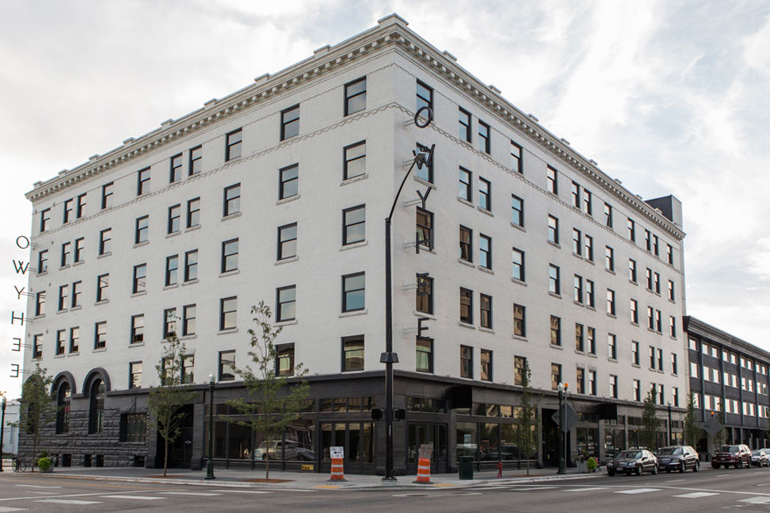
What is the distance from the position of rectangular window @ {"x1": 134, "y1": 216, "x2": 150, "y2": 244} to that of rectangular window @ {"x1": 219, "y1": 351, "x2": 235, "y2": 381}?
11.3 meters

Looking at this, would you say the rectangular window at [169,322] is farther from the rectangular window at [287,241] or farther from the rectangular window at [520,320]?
the rectangular window at [520,320]

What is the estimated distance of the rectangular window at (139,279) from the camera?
47719mm

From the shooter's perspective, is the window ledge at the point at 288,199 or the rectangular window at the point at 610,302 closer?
the window ledge at the point at 288,199

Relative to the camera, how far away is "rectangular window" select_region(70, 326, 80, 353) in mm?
51987

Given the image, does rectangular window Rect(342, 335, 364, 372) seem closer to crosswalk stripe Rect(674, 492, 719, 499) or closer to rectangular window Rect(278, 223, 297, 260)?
rectangular window Rect(278, 223, 297, 260)

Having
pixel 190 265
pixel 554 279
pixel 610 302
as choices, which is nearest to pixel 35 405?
pixel 190 265

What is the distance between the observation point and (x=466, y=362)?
38.9 metres

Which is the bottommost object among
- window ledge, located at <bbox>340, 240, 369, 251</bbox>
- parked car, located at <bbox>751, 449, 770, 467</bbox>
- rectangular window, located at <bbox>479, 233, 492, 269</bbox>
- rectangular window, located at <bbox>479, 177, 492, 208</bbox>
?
parked car, located at <bbox>751, 449, 770, 467</bbox>

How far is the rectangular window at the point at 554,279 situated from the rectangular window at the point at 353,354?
16.9 m

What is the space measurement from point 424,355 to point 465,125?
13274 millimetres

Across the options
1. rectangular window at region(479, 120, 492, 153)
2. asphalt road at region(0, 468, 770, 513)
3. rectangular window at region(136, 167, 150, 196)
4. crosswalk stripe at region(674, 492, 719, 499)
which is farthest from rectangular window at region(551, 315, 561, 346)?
rectangular window at region(136, 167, 150, 196)

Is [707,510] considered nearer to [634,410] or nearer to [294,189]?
[294,189]

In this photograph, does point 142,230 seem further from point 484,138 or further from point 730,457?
point 730,457

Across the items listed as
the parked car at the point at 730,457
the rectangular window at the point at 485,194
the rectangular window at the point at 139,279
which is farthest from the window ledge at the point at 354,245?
the parked car at the point at 730,457
